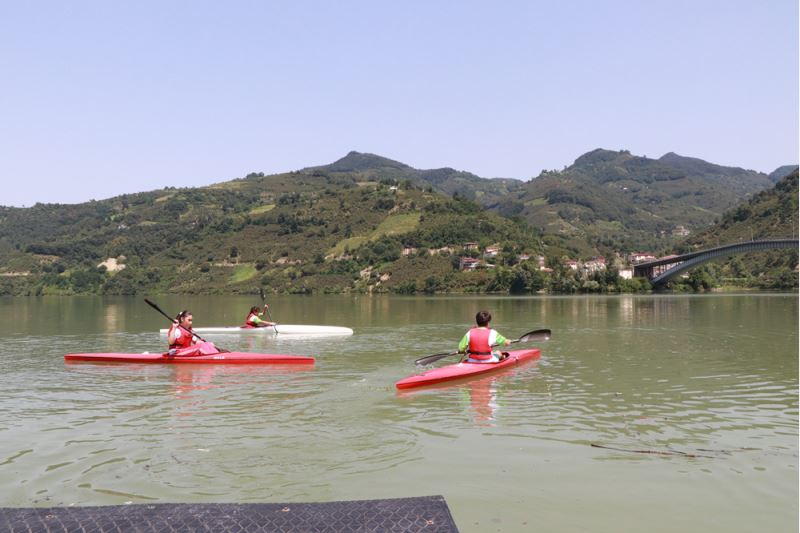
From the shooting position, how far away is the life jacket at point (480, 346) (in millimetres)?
18344

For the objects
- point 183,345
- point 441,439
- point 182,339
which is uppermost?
point 182,339

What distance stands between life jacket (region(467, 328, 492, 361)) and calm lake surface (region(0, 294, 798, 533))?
706 mm

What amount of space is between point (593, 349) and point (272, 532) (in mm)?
21968

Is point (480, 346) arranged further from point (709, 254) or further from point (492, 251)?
point (492, 251)

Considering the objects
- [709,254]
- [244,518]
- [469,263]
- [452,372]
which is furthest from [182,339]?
[469,263]

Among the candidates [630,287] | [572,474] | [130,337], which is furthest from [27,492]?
[630,287]

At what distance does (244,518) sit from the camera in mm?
6105

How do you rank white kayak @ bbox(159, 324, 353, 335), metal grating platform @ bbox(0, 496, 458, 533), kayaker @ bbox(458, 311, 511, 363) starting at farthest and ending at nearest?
1. white kayak @ bbox(159, 324, 353, 335)
2. kayaker @ bbox(458, 311, 511, 363)
3. metal grating platform @ bbox(0, 496, 458, 533)

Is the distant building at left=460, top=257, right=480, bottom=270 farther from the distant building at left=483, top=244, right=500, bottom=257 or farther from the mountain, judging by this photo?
the mountain

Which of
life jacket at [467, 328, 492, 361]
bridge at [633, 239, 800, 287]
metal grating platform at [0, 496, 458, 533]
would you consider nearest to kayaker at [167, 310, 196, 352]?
life jacket at [467, 328, 492, 361]

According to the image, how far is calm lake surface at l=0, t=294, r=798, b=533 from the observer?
327 inches

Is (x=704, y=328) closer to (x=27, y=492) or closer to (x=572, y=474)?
(x=572, y=474)

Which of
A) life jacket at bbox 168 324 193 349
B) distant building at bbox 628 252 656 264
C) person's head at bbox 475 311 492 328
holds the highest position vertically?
distant building at bbox 628 252 656 264

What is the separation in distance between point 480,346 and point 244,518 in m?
12.7
